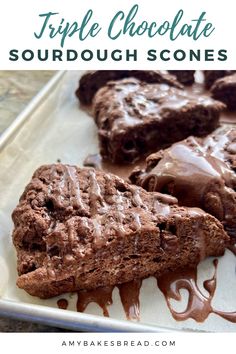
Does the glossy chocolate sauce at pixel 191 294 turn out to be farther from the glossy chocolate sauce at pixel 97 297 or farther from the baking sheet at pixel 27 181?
the glossy chocolate sauce at pixel 97 297

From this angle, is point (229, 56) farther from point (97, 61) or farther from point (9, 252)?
point (9, 252)

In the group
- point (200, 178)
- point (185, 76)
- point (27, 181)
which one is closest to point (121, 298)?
point (200, 178)

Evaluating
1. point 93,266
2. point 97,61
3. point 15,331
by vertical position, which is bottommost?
point 15,331

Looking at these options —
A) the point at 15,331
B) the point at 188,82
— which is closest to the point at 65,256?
the point at 15,331

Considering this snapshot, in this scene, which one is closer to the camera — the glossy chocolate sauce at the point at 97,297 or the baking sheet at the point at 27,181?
the baking sheet at the point at 27,181

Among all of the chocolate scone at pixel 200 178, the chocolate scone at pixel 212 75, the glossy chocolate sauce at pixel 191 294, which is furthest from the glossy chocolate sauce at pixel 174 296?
the chocolate scone at pixel 212 75

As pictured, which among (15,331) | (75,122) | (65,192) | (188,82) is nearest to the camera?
(15,331)

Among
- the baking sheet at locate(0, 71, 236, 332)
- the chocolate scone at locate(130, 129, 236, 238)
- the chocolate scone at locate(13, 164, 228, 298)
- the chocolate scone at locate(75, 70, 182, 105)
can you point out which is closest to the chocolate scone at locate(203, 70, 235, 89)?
the chocolate scone at locate(75, 70, 182, 105)
